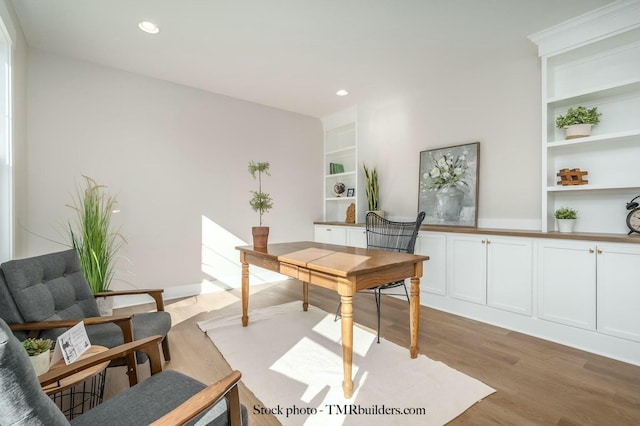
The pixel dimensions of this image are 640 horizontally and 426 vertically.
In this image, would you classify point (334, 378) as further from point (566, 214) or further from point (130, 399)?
point (566, 214)

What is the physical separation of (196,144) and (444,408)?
3740 millimetres

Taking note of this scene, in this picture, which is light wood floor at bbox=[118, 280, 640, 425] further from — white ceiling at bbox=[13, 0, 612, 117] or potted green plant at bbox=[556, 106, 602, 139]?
white ceiling at bbox=[13, 0, 612, 117]

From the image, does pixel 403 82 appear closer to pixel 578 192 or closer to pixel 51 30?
pixel 578 192

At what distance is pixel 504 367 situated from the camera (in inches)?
83.6

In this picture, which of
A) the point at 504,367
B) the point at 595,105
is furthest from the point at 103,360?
the point at 595,105

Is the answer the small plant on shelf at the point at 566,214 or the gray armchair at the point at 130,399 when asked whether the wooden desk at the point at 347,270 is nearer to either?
the gray armchair at the point at 130,399

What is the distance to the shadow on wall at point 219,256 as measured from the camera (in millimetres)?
4008

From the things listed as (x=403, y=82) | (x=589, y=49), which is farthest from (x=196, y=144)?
(x=589, y=49)

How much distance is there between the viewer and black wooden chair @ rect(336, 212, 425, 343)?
8.73ft

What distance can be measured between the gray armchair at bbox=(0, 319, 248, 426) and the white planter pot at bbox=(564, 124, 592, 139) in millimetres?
3161

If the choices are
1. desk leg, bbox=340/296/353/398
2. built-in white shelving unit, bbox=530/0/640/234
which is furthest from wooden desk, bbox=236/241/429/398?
built-in white shelving unit, bbox=530/0/640/234

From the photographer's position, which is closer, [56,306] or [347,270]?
[347,270]

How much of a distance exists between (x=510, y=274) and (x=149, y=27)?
386 centimetres

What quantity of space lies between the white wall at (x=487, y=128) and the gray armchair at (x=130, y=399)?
3.22 metres
